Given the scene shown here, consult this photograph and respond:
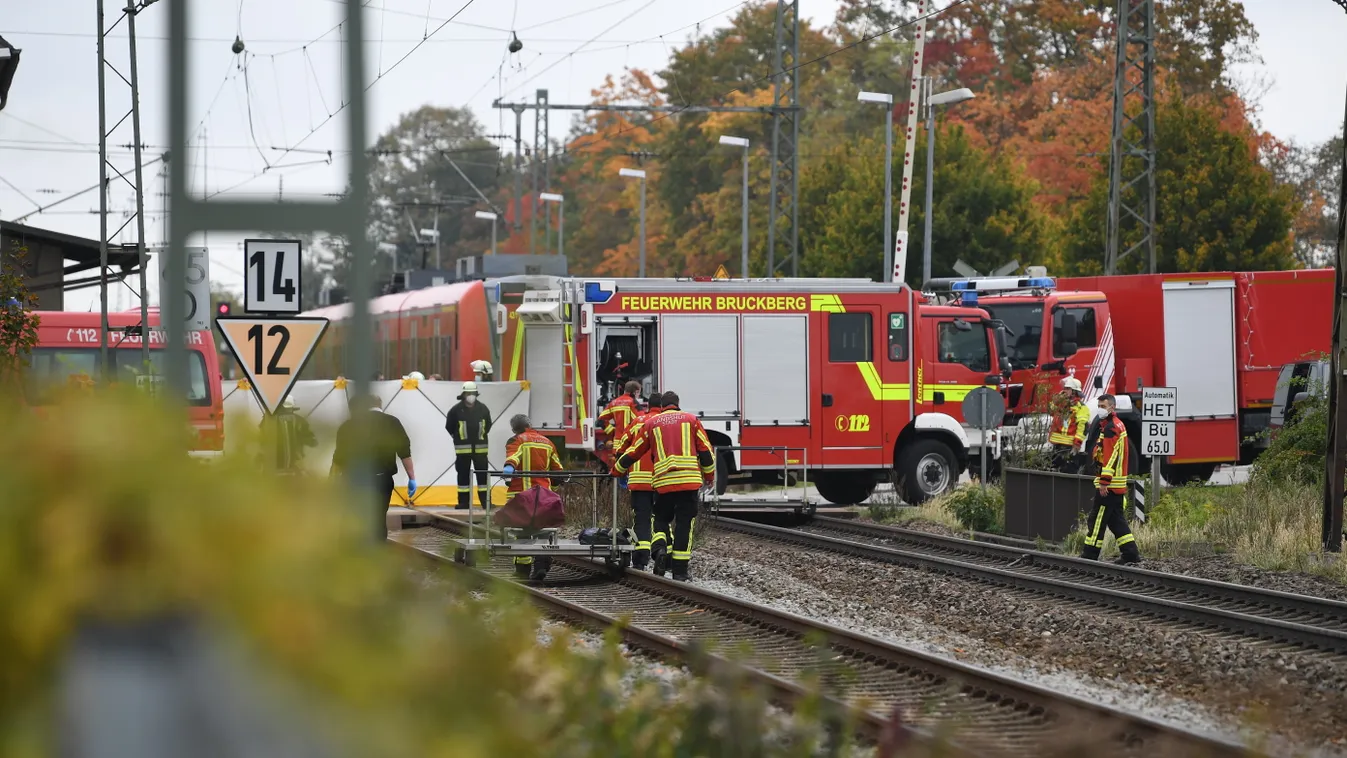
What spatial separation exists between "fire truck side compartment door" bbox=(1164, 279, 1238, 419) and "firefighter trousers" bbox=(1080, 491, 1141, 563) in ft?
34.2

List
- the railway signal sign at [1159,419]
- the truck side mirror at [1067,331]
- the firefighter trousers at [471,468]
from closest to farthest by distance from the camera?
the railway signal sign at [1159,419] → the firefighter trousers at [471,468] → the truck side mirror at [1067,331]

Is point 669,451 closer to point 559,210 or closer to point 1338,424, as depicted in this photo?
point 1338,424

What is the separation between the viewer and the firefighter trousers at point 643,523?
Result: 1555 centimetres

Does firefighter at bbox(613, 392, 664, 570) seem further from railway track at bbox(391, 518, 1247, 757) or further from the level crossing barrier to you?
the level crossing barrier

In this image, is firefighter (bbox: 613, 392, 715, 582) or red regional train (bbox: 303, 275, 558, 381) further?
red regional train (bbox: 303, 275, 558, 381)

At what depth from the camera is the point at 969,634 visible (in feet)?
42.2

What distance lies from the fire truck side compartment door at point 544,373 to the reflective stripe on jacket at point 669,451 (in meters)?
7.29

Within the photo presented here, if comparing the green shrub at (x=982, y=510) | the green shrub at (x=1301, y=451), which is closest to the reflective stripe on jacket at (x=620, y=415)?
the green shrub at (x=982, y=510)

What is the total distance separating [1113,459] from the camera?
1642cm

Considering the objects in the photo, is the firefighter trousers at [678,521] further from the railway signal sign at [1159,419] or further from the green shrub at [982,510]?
the green shrub at [982,510]

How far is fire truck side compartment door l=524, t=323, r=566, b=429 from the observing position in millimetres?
22484

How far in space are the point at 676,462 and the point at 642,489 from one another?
54 centimetres

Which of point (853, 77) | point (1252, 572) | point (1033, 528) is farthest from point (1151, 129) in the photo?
point (853, 77)

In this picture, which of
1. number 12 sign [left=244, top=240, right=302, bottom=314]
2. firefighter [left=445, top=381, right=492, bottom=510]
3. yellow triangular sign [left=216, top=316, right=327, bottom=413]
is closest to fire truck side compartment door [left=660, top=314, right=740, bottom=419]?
firefighter [left=445, top=381, right=492, bottom=510]
